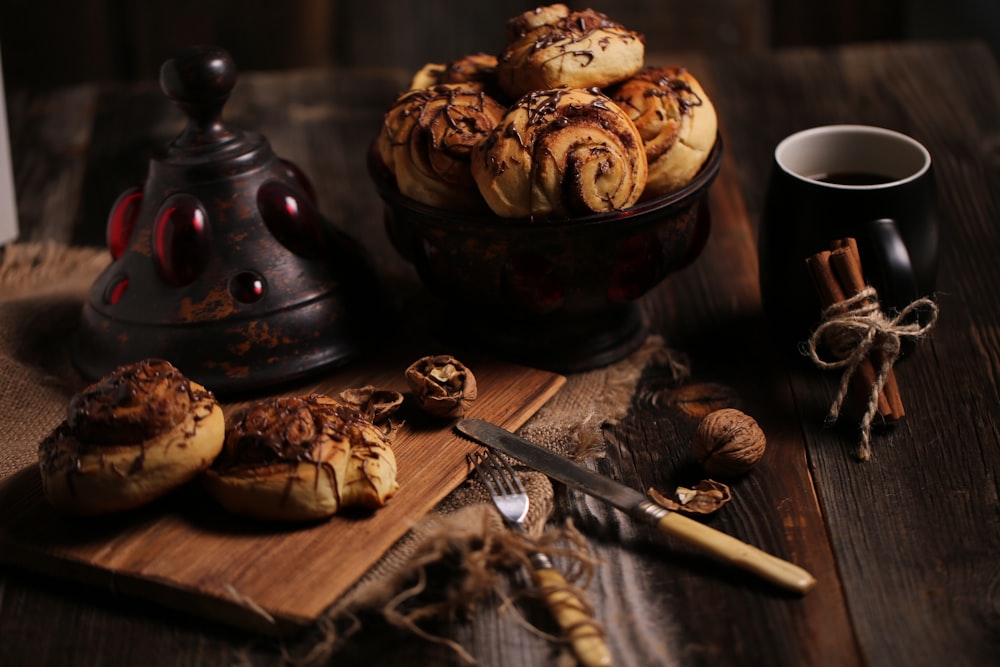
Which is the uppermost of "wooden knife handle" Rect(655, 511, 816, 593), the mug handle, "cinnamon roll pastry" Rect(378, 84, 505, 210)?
"cinnamon roll pastry" Rect(378, 84, 505, 210)

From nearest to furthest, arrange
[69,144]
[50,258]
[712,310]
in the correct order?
[712,310], [50,258], [69,144]

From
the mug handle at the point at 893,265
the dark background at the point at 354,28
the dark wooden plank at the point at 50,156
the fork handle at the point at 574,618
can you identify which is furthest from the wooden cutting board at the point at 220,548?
the dark background at the point at 354,28

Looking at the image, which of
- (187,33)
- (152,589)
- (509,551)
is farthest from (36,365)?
(187,33)

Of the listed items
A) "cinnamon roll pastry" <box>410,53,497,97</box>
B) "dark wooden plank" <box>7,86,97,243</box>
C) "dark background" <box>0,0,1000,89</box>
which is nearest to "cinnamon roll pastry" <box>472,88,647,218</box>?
"cinnamon roll pastry" <box>410,53,497,97</box>

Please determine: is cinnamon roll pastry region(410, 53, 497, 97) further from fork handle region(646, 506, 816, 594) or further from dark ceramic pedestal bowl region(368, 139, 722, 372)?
fork handle region(646, 506, 816, 594)

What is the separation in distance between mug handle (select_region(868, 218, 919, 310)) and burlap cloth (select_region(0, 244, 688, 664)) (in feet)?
0.86

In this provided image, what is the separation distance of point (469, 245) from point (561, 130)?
0.18m

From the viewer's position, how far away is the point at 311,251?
54.7 inches

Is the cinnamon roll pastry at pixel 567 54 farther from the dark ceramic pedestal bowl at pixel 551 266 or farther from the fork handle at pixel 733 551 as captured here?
the fork handle at pixel 733 551

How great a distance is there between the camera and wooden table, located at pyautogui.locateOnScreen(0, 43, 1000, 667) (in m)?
0.98

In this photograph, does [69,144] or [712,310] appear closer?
[712,310]

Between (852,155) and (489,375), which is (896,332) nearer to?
(852,155)

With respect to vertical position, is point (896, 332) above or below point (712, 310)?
above

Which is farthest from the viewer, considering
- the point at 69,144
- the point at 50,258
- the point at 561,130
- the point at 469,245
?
the point at 69,144
